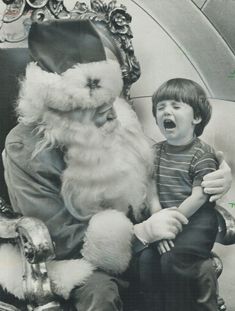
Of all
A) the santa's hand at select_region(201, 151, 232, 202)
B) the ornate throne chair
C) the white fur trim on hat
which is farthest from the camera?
the santa's hand at select_region(201, 151, 232, 202)

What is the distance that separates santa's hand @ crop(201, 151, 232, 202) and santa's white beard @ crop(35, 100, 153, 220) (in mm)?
208

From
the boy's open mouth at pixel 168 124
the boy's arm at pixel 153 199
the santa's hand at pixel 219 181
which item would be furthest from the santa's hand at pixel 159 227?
the boy's open mouth at pixel 168 124

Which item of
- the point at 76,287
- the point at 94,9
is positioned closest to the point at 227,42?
the point at 94,9

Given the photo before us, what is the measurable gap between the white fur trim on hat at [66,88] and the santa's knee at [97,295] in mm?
567

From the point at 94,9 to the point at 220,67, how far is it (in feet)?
1.63

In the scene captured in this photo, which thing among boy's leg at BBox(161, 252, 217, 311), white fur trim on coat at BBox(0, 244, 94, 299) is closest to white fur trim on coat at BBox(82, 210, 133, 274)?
→ white fur trim on coat at BBox(0, 244, 94, 299)

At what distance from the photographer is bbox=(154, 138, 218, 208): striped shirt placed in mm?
2371

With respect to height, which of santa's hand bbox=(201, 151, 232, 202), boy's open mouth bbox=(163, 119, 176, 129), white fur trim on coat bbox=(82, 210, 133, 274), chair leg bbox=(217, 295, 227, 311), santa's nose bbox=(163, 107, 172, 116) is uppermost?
santa's nose bbox=(163, 107, 172, 116)

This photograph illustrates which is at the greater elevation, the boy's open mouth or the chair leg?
the boy's open mouth

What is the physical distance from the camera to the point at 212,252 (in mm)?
2426

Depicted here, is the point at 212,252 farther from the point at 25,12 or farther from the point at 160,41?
the point at 25,12

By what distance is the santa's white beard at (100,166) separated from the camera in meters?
2.31

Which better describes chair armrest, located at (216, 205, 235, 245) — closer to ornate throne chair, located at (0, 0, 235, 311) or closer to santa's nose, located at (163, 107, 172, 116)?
ornate throne chair, located at (0, 0, 235, 311)

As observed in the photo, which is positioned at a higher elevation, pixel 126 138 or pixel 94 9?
pixel 94 9
